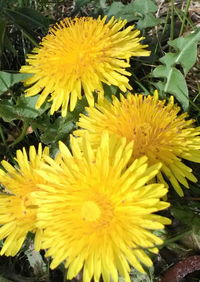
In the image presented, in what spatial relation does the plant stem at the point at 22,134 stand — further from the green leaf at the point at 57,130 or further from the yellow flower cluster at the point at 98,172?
the yellow flower cluster at the point at 98,172

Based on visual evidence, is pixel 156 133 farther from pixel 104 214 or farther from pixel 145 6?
pixel 145 6

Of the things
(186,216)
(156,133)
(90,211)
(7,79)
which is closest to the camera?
(90,211)

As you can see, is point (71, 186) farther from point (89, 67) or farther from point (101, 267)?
point (89, 67)

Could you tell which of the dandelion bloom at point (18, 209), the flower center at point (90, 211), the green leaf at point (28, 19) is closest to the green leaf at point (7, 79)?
the green leaf at point (28, 19)

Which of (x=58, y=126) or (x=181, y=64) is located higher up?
(x=181, y=64)

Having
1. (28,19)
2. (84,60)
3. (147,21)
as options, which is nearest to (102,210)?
(84,60)

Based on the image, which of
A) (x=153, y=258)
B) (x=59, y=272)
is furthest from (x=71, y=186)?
(x=59, y=272)
